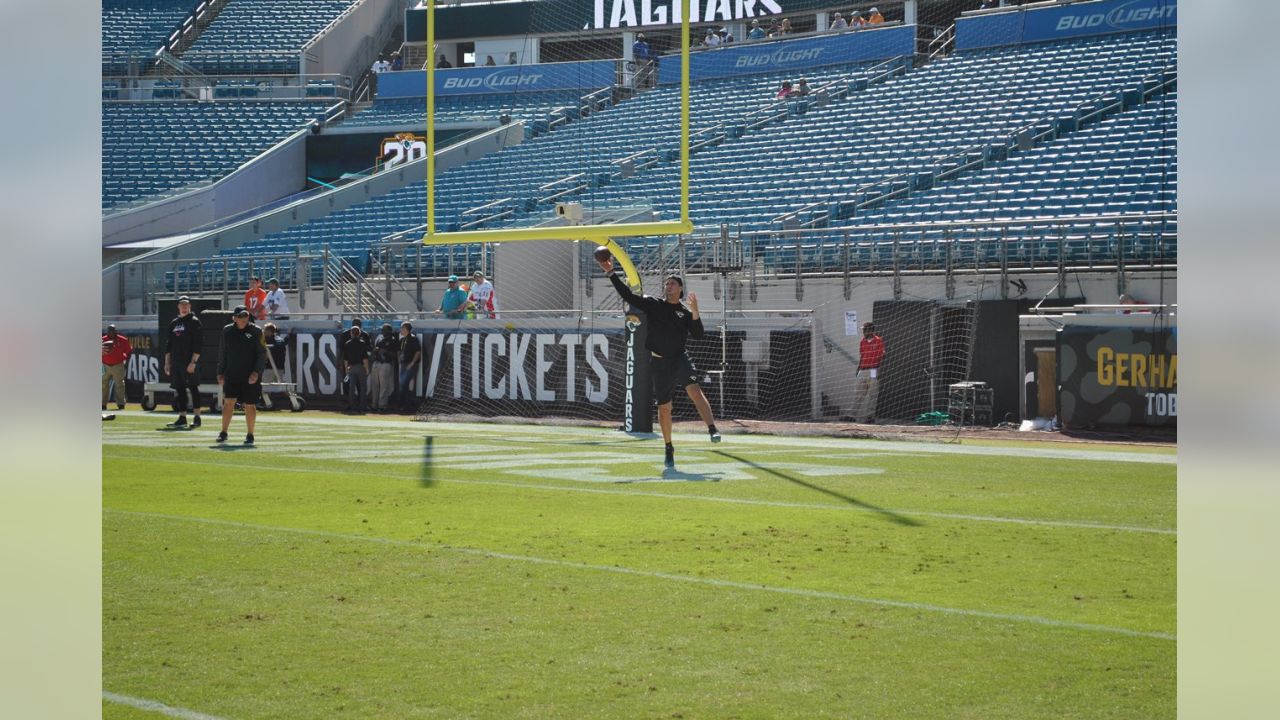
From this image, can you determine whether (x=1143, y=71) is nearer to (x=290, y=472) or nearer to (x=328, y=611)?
(x=290, y=472)

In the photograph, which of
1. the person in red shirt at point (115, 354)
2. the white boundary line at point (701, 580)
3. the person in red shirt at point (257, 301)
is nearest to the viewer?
the white boundary line at point (701, 580)

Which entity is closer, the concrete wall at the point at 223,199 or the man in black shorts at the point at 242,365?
the man in black shorts at the point at 242,365

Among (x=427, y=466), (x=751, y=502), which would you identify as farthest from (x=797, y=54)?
(x=751, y=502)

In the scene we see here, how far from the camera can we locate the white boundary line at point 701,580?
5656 millimetres

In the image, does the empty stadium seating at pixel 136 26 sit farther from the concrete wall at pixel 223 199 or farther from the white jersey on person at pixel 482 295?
the white jersey on person at pixel 482 295

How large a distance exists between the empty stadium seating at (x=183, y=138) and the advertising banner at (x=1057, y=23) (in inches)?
711

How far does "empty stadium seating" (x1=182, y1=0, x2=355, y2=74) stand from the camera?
41.9 meters

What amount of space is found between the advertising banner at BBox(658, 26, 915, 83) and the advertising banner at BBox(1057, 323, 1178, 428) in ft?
Answer: 52.8

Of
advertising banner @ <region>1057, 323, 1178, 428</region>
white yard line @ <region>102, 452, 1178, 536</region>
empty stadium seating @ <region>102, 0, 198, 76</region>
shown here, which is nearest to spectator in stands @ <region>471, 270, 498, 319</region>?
advertising banner @ <region>1057, 323, 1178, 428</region>

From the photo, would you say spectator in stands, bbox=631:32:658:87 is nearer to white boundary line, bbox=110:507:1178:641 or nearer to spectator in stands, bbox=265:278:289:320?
spectator in stands, bbox=265:278:289:320

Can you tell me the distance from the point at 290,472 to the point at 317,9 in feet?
115

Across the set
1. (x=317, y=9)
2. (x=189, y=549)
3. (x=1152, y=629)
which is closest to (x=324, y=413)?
(x=189, y=549)

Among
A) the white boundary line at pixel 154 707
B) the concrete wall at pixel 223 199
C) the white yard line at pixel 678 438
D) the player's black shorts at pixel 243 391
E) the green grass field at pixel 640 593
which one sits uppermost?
the concrete wall at pixel 223 199

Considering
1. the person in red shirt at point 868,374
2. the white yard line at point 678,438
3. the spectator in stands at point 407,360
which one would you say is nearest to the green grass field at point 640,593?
the white yard line at point 678,438
